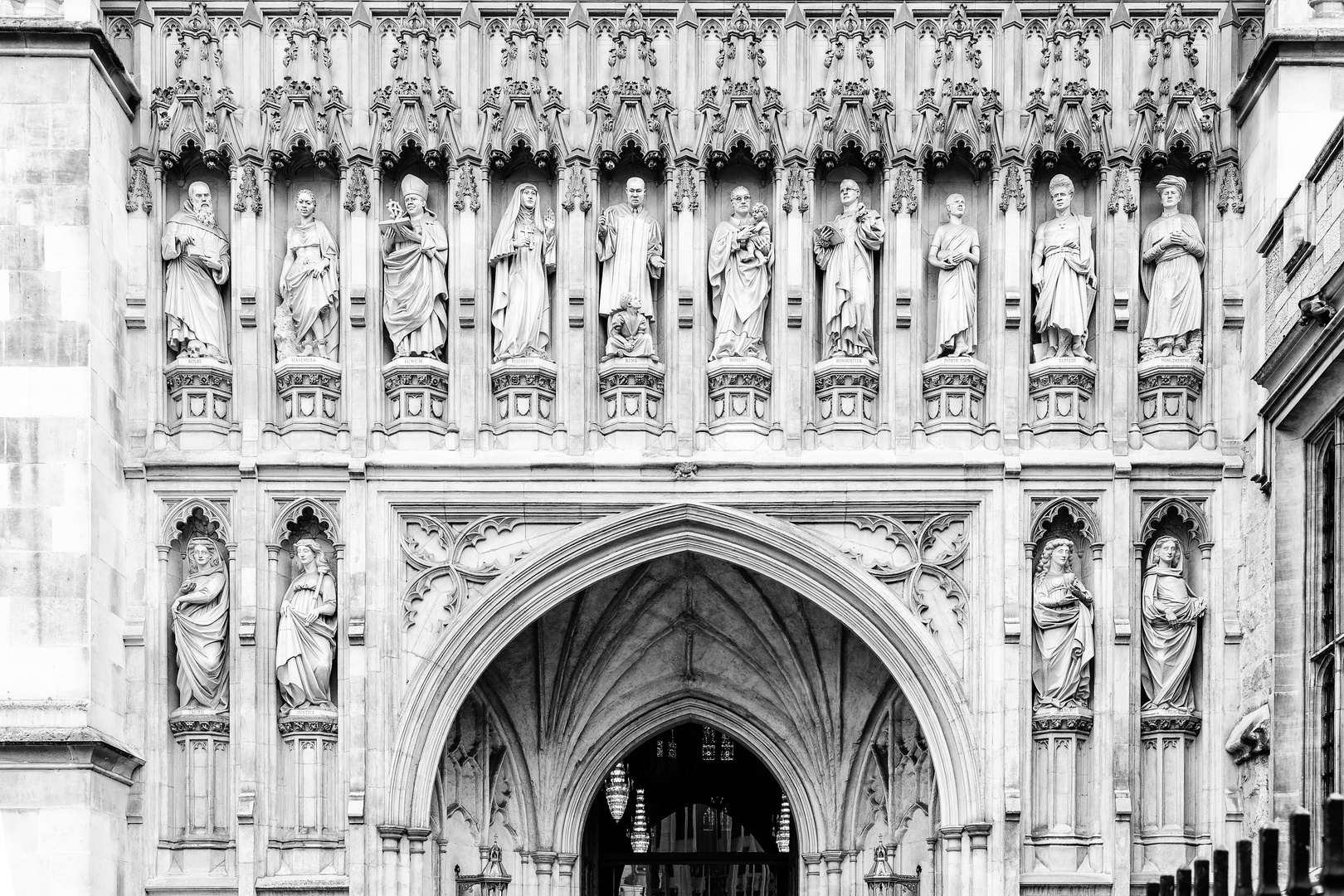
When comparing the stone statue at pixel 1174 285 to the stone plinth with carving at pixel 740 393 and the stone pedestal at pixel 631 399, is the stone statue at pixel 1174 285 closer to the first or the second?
the stone plinth with carving at pixel 740 393

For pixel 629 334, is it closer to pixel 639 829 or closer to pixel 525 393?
pixel 525 393

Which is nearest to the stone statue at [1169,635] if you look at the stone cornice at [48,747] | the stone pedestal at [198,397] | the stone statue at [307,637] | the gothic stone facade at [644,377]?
the gothic stone facade at [644,377]

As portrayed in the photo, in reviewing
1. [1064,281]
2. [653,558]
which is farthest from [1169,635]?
[653,558]

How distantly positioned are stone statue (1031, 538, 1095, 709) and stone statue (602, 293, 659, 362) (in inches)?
154

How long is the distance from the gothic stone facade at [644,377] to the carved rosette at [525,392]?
0.12ft

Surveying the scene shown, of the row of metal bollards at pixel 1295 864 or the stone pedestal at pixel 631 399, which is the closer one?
the row of metal bollards at pixel 1295 864

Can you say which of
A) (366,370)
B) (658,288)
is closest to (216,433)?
(366,370)

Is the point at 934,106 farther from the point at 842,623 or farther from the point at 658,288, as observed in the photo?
the point at 842,623

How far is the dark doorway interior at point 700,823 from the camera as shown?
74.8 feet

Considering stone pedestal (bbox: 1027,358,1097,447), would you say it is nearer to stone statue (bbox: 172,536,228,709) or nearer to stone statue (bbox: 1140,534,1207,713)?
stone statue (bbox: 1140,534,1207,713)

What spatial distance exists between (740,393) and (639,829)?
5021mm

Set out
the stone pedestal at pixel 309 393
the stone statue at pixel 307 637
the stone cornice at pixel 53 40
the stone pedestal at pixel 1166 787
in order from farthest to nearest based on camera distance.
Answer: the stone pedestal at pixel 309 393
the stone statue at pixel 307 637
the stone pedestal at pixel 1166 787
the stone cornice at pixel 53 40

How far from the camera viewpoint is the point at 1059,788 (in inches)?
768

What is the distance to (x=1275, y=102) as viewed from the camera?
19172 mm
